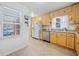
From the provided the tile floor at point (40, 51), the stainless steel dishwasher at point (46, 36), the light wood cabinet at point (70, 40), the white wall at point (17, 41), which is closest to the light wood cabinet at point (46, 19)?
the stainless steel dishwasher at point (46, 36)

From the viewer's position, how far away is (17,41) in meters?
2.90

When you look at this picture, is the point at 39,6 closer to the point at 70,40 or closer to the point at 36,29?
the point at 36,29

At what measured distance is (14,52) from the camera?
2768mm

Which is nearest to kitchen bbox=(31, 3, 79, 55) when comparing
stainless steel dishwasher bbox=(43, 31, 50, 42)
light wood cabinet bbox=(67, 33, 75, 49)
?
light wood cabinet bbox=(67, 33, 75, 49)

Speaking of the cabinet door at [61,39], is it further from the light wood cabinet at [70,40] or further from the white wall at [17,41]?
the white wall at [17,41]

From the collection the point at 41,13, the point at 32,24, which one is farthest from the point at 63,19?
the point at 32,24

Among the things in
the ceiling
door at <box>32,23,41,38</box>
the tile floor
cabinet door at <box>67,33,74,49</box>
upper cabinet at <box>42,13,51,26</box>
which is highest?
the ceiling

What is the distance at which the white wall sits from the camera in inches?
102

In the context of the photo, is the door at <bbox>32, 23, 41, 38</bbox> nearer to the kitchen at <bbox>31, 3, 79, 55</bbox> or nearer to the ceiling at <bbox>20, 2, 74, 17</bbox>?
the kitchen at <bbox>31, 3, 79, 55</bbox>

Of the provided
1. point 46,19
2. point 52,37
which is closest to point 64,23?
point 46,19

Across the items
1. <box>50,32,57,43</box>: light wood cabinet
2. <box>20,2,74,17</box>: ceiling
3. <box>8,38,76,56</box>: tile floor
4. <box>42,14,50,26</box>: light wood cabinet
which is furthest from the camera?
<box>50,32,57,43</box>: light wood cabinet

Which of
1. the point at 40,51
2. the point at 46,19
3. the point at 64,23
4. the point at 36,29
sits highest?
the point at 46,19

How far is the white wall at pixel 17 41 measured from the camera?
2.58 m

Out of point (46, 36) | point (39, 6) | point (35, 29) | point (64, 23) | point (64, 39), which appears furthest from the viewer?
point (46, 36)
